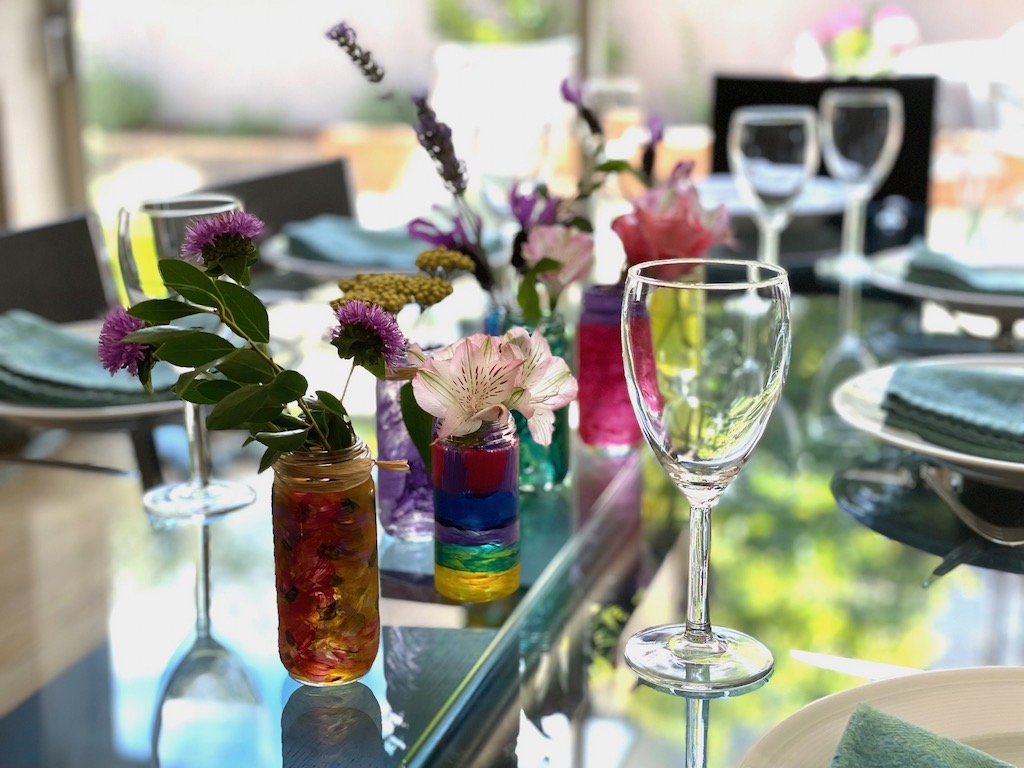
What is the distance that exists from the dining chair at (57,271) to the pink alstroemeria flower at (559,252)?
32.1 inches

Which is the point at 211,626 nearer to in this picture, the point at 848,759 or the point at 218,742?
the point at 218,742

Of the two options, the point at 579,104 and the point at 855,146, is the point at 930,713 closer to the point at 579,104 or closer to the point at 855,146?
the point at 579,104

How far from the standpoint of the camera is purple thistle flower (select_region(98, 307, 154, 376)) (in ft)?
2.15

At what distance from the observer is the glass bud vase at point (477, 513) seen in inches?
30.1

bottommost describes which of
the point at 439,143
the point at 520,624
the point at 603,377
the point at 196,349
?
the point at 520,624

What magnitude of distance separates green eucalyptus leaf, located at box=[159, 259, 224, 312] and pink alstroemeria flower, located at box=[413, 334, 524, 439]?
0.39 feet

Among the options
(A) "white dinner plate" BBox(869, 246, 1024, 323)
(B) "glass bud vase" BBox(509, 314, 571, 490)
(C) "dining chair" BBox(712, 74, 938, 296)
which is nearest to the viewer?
(B) "glass bud vase" BBox(509, 314, 571, 490)

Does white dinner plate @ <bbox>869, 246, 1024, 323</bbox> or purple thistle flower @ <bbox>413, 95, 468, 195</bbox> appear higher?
purple thistle flower @ <bbox>413, 95, 468, 195</bbox>

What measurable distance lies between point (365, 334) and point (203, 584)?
299mm

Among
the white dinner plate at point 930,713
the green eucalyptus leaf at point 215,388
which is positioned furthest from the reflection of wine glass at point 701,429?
the green eucalyptus leaf at point 215,388

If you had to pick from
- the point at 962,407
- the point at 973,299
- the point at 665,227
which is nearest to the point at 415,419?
the point at 665,227

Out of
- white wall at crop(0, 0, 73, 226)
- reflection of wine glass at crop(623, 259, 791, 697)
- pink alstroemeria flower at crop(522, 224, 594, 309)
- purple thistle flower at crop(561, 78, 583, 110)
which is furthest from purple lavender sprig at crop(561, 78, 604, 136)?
white wall at crop(0, 0, 73, 226)

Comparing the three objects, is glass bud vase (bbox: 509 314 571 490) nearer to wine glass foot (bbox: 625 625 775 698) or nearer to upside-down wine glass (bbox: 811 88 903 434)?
wine glass foot (bbox: 625 625 775 698)

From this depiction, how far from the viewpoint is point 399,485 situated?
907mm
